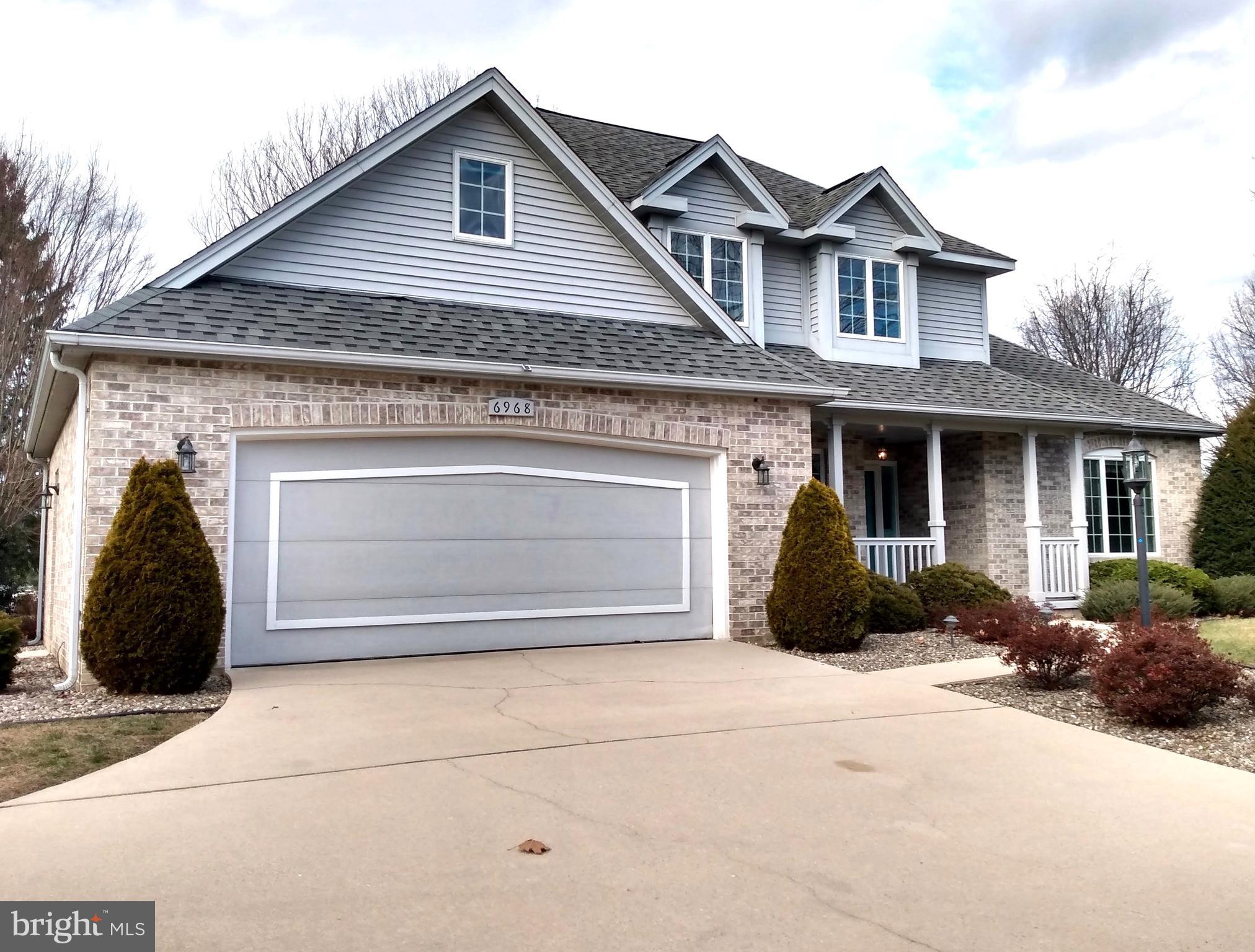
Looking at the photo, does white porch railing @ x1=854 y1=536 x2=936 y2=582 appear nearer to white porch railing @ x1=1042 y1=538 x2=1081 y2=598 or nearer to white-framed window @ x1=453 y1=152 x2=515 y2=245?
white porch railing @ x1=1042 y1=538 x2=1081 y2=598

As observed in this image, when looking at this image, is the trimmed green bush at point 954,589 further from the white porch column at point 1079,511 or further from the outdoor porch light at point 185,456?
the outdoor porch light at point 185,456

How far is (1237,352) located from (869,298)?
2518 centimetres

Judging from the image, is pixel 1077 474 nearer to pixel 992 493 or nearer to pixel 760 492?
pixel 992 493

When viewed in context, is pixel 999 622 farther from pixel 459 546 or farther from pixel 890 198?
pixel 890 198

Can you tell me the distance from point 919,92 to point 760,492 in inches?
292

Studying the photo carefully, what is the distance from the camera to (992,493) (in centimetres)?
1561

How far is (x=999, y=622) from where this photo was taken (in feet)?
29.5

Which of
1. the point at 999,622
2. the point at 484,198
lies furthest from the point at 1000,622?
the point at 484,198

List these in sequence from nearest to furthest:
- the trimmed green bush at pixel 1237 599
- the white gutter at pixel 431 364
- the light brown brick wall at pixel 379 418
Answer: the white gutter at pixel 431 364
the light brown brick wall at pixel 379 418
the trimmed green bush at pixel 1237 599

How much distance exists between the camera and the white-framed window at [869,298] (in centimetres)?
1545

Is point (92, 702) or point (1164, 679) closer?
point (1164, 679)

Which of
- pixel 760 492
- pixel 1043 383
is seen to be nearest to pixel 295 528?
pixel 760 492

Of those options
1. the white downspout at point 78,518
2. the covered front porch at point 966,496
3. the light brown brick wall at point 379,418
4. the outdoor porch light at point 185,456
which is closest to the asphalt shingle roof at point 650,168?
the covered front porch at point 966,496

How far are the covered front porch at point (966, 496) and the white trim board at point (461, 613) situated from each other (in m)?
3.63
